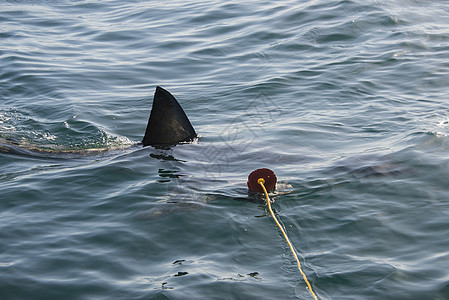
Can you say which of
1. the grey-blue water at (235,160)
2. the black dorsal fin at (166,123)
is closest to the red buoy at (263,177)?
the grey-blue water at (235,160)

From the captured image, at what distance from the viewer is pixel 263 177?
5992mm

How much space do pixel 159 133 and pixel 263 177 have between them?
6.12 ft

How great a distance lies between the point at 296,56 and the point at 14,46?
21.7 ft

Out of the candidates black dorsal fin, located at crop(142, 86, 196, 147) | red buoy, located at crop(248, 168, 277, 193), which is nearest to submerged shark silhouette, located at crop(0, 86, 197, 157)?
black dorsal fin, located at crop(142, 86, 196, 147)

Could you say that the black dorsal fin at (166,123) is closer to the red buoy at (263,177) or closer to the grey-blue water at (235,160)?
the grey-blue water at (235,160)

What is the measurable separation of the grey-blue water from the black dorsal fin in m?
0.17

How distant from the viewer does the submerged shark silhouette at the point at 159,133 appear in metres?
7.14

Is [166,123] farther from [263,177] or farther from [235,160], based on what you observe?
[263,177]

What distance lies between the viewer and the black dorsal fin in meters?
7.13

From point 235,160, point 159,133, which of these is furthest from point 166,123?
point 235,160

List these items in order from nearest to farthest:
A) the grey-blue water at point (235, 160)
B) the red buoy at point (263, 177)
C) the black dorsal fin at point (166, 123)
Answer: the grey-blue water at point (235, 160) < the red buoy at point (263, 177) < the black dorsal fin at point (166, 123)

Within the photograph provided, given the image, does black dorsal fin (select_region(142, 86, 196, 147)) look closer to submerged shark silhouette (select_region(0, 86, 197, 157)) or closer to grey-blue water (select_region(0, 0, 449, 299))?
submerged shark silhouette (select_region(0, 86, 197, 157))

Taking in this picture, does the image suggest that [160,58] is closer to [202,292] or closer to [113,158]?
[113,158]

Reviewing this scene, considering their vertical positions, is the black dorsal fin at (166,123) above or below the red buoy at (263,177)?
above
